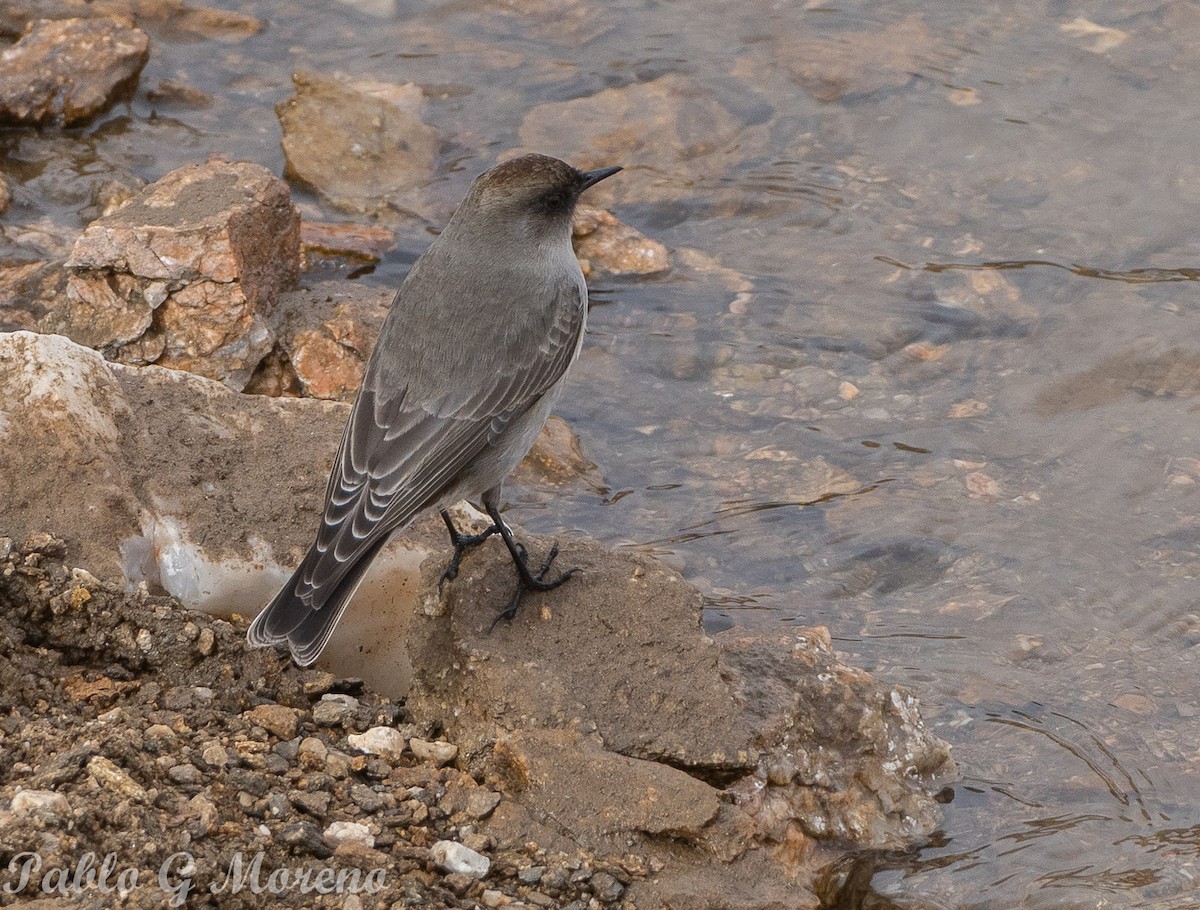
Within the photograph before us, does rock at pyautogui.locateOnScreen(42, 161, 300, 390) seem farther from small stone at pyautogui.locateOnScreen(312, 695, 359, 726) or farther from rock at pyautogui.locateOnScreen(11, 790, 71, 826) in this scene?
rock at pyautogui.locateOnScreen(11, 790, 71, 826)

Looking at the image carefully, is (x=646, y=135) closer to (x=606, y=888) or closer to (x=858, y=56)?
(x=858, y=56)

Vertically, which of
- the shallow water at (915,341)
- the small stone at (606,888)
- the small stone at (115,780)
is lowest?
the shallow water at (915,341)

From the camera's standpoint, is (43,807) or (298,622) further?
(298,622)

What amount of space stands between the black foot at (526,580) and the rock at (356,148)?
5.14 meters

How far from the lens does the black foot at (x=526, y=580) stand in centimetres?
513

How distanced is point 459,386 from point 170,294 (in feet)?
9.00

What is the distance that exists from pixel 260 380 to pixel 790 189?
4.22m

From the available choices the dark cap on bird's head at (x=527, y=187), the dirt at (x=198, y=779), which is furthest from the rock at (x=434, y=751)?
the dark cap on bird's head at (x=527, y=187)

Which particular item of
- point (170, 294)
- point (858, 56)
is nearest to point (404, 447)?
point (170, 294)

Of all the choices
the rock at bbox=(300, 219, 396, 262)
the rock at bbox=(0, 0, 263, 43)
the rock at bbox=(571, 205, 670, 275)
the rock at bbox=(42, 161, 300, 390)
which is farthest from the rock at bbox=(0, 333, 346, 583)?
the rock at bbox=(0, 0, 263, 43)

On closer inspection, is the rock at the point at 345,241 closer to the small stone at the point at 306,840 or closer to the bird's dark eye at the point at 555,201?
the bird's dark eye at the point at 555,201

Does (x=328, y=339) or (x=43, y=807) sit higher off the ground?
(x=43, y=807)

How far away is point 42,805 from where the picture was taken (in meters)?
3.76

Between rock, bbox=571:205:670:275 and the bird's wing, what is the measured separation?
3427mm
